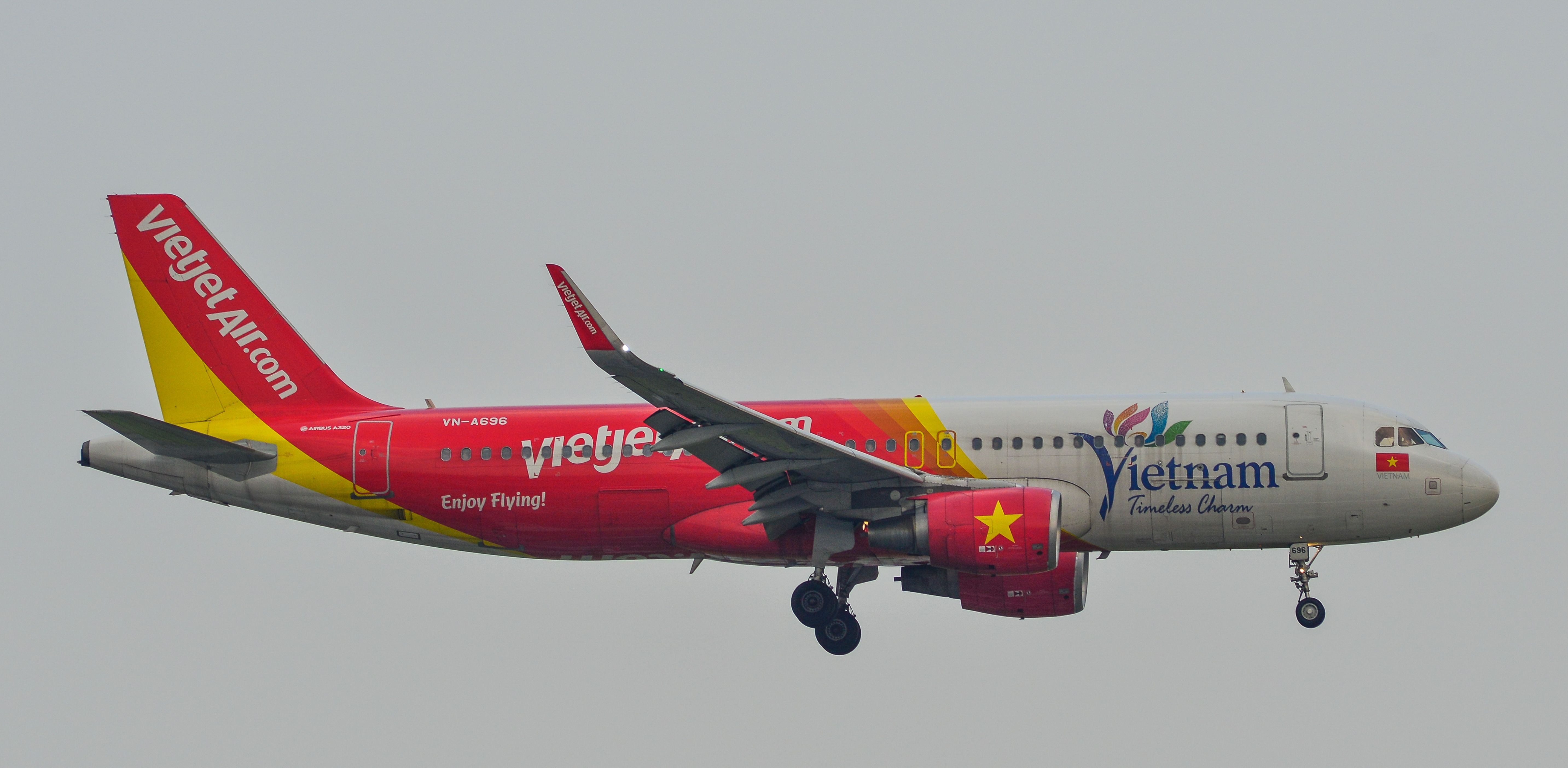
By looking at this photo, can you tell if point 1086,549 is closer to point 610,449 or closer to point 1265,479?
point 1265,479

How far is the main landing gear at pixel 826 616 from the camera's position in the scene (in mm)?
32438

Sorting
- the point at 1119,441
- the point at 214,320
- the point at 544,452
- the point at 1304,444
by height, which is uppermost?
the point at 214,320

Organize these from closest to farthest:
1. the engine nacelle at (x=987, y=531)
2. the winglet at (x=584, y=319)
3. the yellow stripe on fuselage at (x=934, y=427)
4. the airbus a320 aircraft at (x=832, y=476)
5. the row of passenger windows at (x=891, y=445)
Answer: the winglet at (x=584, y=319), the engine nacelle at (x=987, y=531), the airbus a320 aircraft at (x=832, y=476), the yellow stripe on fuselage at (x=934, y=427), the row of passenger windows at (x=891, y=445)

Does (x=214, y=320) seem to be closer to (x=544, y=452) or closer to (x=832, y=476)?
(x=544, y=452)

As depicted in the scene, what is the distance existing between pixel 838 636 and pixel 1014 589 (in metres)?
3.71

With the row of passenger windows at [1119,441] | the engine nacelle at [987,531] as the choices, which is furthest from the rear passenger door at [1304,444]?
the engine nacelle at [987,531]

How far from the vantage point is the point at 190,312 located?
34.3 m

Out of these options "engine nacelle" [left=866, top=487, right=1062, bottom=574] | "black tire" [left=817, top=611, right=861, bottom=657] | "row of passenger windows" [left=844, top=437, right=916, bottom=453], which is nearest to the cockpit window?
"engine nacelle" [left=866, top=487, right=1062, bottom=574]

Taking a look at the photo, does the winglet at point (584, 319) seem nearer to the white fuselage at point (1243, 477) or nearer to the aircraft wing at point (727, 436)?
the aircraft wing at point (727, 436)

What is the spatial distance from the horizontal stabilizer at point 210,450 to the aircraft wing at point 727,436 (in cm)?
904

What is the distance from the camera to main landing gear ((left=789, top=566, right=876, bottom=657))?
32.4m

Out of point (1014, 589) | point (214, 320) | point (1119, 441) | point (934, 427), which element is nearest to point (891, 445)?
point (934, 427)

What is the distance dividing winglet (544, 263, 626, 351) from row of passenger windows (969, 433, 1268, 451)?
8.88 meters

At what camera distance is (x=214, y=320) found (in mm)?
34281
